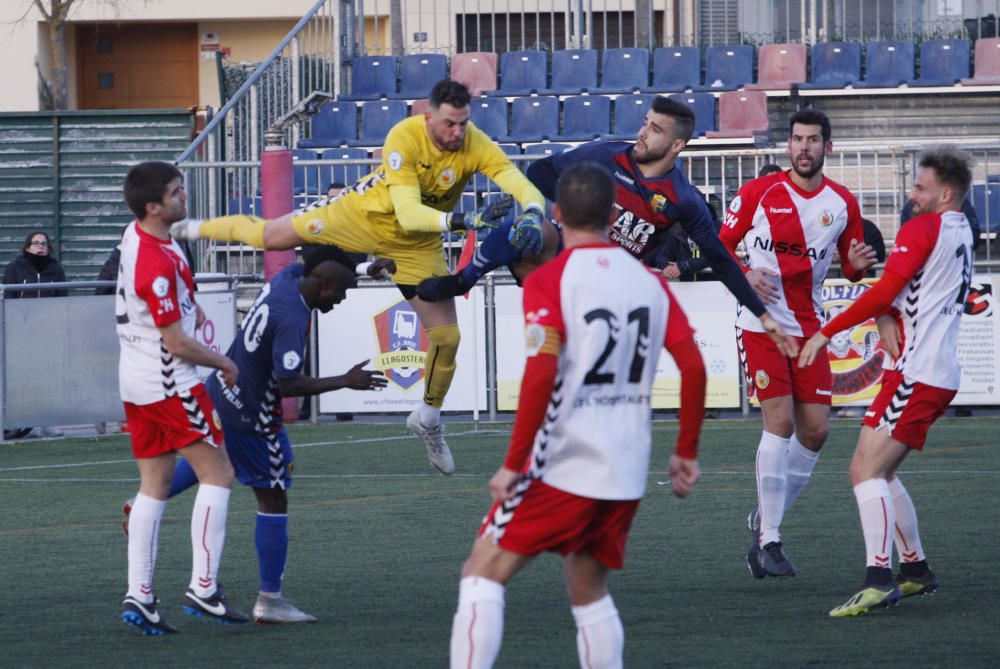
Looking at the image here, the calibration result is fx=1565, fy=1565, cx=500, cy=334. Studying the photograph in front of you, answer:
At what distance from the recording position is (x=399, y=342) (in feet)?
51.3

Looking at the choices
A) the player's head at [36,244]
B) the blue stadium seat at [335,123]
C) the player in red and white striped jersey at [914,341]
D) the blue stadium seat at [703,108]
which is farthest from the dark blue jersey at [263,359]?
the blue stadium seat at [335,123]

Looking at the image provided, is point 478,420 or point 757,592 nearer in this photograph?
point 757,592

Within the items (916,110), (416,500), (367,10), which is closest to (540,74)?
(916,110)

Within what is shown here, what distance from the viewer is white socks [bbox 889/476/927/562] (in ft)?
23.7

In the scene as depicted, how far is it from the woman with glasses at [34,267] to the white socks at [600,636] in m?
12.1

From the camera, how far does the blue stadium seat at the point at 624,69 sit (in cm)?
2108

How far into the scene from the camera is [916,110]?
20.4 metres

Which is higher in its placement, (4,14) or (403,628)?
(4,14)

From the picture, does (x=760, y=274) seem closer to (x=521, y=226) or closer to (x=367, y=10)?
(x=521, y=226)

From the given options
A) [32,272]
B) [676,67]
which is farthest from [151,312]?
[676,67]

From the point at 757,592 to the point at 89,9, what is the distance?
26229mm

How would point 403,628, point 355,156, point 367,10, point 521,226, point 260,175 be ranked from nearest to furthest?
point 403,628
point 521,226
point 260,175
point 355,156
point 367,10

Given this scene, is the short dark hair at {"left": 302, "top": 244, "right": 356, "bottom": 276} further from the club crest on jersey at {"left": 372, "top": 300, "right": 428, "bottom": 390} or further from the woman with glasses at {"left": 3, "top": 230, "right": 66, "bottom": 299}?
the woman with glasses at {"left": 3, "top": 230, "right": 66, "bottom": 299}

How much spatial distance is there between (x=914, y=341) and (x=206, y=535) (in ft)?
10.6
